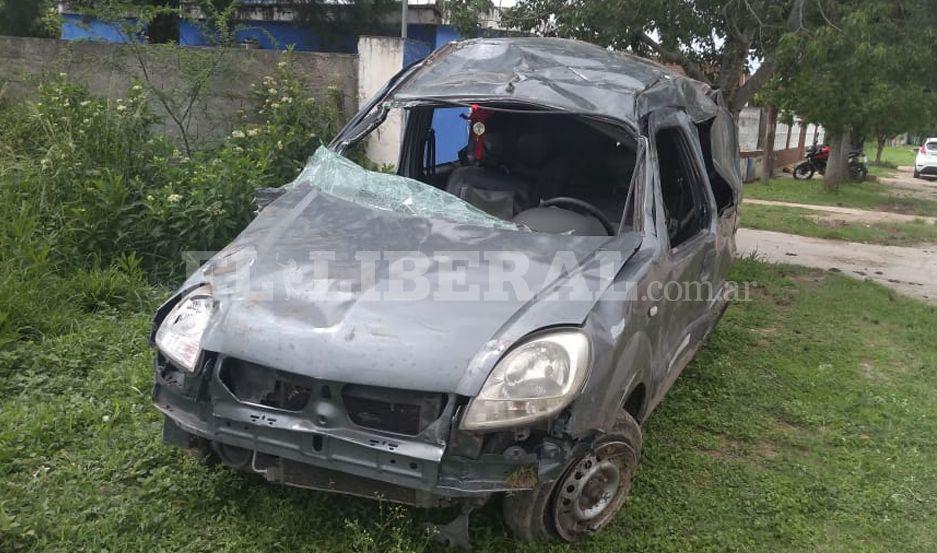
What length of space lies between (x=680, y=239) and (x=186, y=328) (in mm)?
2394

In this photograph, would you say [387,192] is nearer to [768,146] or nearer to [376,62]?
[376,62]

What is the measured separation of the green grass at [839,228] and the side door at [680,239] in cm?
732

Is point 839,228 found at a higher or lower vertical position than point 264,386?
lower

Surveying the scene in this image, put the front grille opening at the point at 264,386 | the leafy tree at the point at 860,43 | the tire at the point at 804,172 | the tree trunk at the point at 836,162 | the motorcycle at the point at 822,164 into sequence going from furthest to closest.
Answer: the tire at the point at 804,172, the motorcycle at the point at 822,164, the tree trunk at the point at 836,162, the leafy tree at the point at 860,43, the front grille opening at the point at 264,386

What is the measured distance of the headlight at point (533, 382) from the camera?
2170mm

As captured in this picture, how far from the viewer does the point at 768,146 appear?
19891mm

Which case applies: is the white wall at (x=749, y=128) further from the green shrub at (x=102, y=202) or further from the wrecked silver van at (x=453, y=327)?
the wrecked silver van at (x=453, y=327)

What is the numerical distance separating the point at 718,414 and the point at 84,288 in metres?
3.91

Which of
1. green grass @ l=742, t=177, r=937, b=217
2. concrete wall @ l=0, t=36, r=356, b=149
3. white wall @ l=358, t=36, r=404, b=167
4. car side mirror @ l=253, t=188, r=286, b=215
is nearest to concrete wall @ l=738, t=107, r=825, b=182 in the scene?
green grass @ l=742, t=177, r=937, b=217

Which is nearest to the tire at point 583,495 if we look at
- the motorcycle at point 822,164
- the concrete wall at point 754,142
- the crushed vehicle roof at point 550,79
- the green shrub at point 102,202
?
the crushed vehicle roof at point 550,79

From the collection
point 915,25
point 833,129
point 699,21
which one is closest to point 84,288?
point 699,21

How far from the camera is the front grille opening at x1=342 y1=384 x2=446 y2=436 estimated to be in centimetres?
220

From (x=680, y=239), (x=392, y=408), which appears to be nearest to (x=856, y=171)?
(x=680, y=239)

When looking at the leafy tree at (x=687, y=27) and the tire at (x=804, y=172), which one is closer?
the leafy tree at (x=687, y=27)
